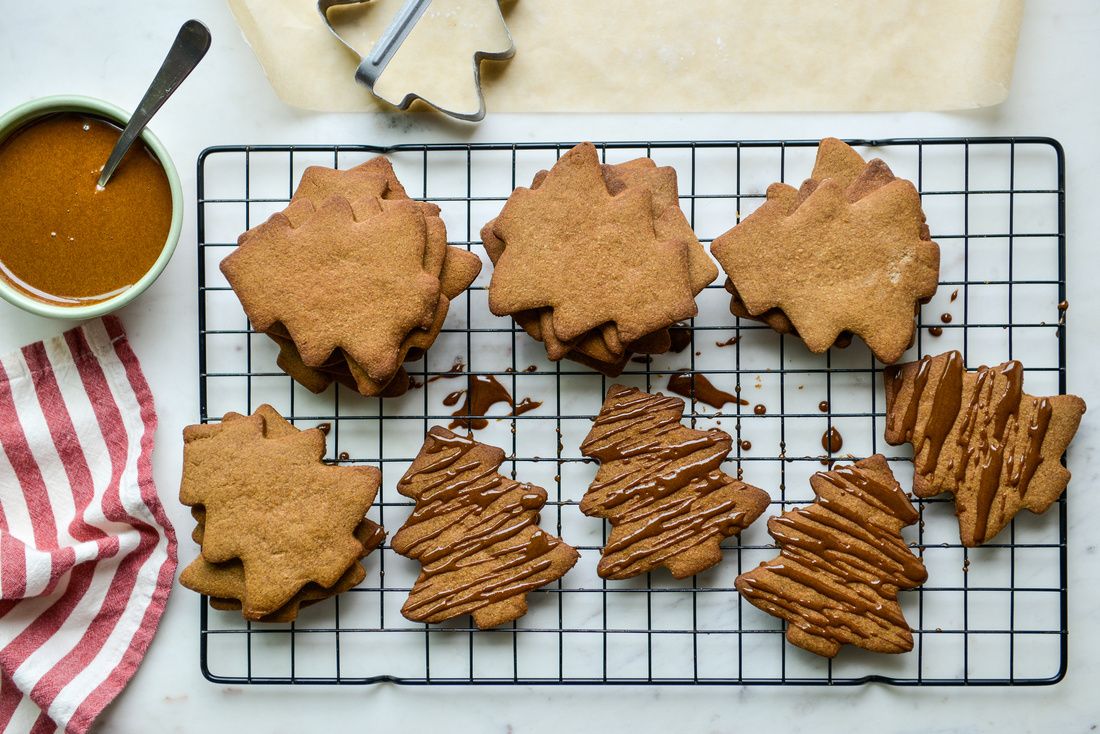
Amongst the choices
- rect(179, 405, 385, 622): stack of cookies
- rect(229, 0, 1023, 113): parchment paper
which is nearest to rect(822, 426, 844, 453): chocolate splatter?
rect(229, 0, 1023, 113): parchment paper

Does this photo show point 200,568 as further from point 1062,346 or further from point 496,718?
point 1062,346

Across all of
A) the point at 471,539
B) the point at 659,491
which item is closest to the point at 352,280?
the point at 471,539

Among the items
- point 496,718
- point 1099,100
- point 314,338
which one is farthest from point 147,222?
point 1099,100

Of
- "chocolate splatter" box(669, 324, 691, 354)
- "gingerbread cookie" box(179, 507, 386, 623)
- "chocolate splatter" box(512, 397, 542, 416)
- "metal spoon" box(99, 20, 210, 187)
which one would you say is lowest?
"gingerbread cookie" box(179, 507, 386, 623)

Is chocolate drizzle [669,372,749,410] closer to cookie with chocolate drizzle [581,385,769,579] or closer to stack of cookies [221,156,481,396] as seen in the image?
cookie with chocolate drizzle [581,385,769,579]

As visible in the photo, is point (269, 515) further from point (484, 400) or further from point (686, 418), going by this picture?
point (686, 418)

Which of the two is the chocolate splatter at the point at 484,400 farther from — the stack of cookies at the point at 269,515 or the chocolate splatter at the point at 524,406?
the stack of cookies at the point at 269,515
